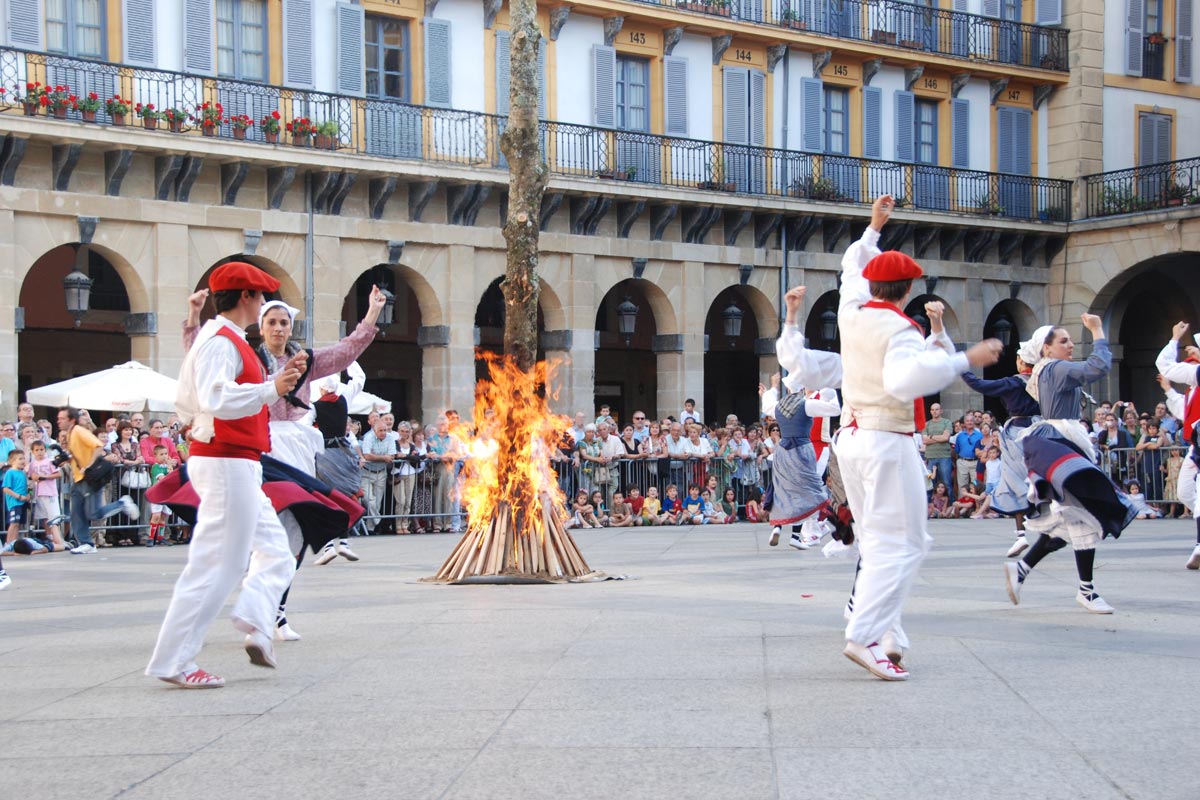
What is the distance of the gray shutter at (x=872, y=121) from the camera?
3628 centimetres

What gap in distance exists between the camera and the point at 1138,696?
703cm

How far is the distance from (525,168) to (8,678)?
682 cm

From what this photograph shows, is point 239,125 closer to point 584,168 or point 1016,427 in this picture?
point 584,168

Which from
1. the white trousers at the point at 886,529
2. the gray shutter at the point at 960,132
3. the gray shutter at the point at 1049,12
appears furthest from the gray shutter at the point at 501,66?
the white trousers at the point at 886,529

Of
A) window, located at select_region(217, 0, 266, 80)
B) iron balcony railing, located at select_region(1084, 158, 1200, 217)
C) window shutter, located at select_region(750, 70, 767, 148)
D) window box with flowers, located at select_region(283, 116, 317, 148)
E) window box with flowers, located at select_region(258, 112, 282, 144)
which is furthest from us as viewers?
iron balcony railing, located at select_region(1084, 158, 1200, 217)

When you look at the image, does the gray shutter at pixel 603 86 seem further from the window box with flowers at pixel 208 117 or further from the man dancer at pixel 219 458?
the man dancer at pixel 219 458

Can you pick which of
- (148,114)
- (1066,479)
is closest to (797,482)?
(1066,479)

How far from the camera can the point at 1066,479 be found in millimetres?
10766

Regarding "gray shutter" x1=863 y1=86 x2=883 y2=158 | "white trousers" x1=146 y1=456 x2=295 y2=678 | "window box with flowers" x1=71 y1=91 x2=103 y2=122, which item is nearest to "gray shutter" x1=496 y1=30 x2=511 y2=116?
"window box with flowers" x1=71 y1=91 x2=103 y2=122

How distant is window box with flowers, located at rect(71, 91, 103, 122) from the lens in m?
26.1

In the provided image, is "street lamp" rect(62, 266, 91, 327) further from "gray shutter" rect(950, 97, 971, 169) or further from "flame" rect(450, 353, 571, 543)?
"gray shutter" rect(950, 97, 971, 169)

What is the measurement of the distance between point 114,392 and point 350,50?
9453mm

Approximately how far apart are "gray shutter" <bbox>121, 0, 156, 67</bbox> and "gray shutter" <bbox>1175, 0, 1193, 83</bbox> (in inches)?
900

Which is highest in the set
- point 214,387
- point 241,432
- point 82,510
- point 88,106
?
point 88,106
